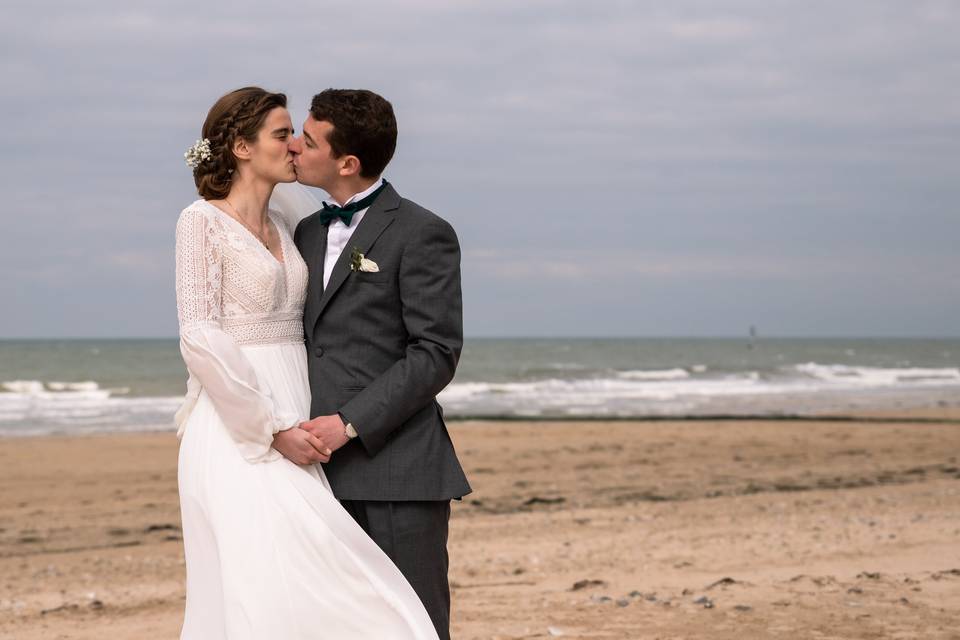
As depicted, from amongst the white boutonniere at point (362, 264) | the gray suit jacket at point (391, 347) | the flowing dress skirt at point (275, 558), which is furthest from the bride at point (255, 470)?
the white boutonniere at point (362, 264)

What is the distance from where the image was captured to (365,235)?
128 inches

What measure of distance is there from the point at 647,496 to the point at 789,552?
11.2 feet

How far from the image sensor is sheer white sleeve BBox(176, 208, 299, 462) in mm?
3043

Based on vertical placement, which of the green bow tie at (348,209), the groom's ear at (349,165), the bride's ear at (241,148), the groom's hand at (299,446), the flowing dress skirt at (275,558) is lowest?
the flowing dress skirt at (275,558)

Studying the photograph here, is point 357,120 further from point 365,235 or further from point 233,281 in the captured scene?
point 233,281

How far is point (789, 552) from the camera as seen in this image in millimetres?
7801

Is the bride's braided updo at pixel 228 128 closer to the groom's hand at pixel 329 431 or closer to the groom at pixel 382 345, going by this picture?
the groom at pixel 382 345

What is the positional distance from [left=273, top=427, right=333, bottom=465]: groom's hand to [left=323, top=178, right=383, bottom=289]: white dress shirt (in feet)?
1.57

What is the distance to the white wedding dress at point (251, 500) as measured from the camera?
3.04m

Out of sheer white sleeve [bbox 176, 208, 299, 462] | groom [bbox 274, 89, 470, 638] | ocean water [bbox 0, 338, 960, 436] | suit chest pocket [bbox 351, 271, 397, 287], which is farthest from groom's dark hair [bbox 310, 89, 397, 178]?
ocean water [bbox 0, 338, 960, 436]

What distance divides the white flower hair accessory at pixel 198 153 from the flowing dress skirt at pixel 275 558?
2.12 feet

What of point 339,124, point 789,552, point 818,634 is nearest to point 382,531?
point 339,124

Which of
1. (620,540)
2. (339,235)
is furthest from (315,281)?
(620,540)

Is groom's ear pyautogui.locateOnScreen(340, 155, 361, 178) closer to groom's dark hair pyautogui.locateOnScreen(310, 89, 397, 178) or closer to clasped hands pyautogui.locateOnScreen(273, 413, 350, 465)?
groom's dark hair pyautogui.locateOnScreen(310, 89, 397, 178)
